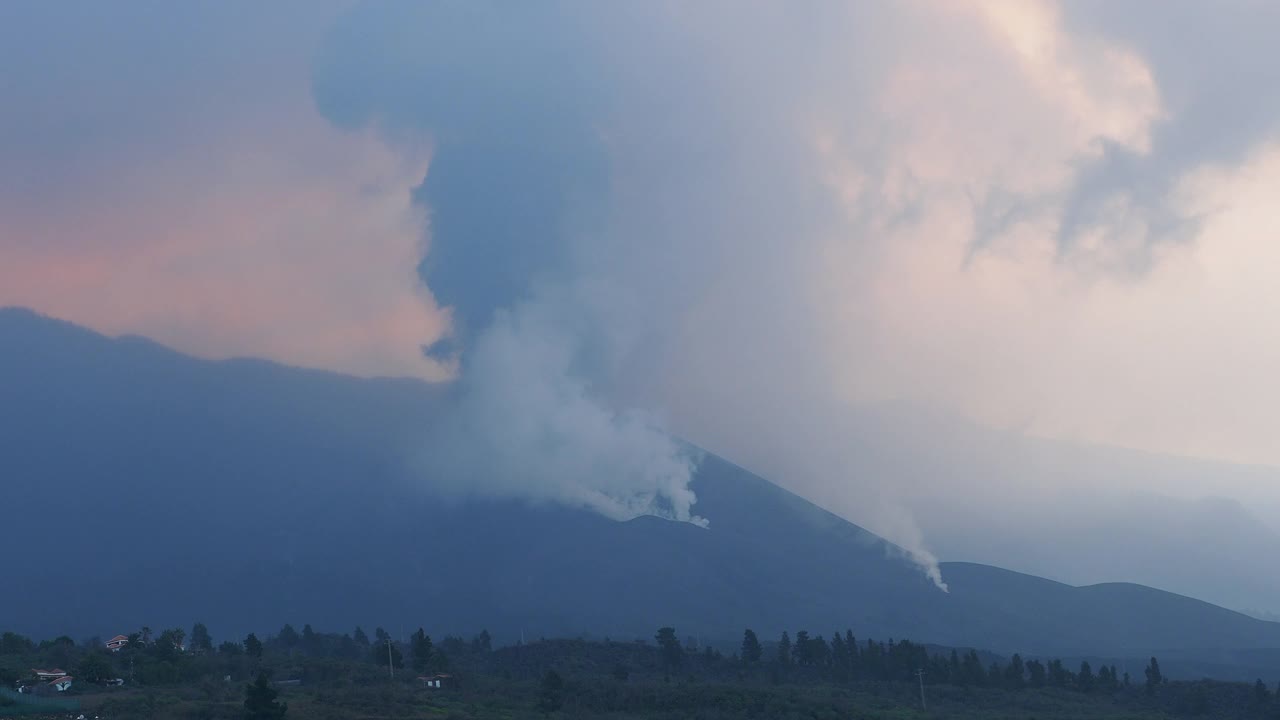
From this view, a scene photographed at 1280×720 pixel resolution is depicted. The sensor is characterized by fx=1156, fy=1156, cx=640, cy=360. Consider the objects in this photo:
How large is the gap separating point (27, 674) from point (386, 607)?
92.0m

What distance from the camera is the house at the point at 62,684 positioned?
57.9m

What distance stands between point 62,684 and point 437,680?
19.3m

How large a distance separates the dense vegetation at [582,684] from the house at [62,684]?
66cm

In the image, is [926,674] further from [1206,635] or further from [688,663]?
[1206,635]

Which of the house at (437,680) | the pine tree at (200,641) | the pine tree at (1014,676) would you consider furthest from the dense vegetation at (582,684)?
the pine tree at (200,641)

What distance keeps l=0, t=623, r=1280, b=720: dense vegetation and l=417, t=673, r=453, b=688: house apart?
0.92 ft

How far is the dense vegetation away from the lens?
53.5 meters

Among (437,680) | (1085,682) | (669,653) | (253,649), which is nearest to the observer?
(437,680)

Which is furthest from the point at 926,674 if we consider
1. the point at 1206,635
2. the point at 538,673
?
the point at 1206,635

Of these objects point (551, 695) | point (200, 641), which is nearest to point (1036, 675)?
point (551, 695)

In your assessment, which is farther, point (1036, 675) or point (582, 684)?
point (1036, 675)

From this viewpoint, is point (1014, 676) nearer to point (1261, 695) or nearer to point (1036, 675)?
point (1036, 675)

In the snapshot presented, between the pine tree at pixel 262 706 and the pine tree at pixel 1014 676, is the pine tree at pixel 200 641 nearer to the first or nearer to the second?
the pine tree at pixel 262 706

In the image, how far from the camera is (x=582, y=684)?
2525 inches
